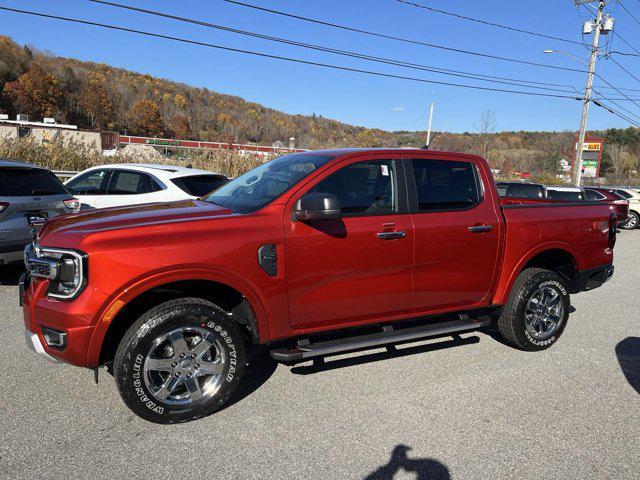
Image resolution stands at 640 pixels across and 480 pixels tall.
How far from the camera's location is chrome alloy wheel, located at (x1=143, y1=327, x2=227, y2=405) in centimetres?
329

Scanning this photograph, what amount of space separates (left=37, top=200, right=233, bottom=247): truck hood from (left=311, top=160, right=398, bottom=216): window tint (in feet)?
2.85

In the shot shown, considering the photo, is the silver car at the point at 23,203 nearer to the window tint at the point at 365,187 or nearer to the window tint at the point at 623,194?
the window tint at the point at 365,187

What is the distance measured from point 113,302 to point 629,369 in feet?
14.8

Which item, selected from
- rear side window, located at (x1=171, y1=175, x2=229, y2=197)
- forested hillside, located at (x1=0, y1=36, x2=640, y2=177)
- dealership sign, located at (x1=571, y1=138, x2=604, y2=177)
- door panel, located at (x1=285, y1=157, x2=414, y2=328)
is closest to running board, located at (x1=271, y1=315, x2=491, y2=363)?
door panel, located at (x1=285, y1=157, x2=414, y2=328)

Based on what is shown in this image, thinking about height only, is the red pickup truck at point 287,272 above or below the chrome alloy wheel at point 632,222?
above

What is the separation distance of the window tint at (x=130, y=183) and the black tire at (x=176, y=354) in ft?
17.2

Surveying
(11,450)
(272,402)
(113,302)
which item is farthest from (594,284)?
(11,450)

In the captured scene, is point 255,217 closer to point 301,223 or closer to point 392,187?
point 301,223

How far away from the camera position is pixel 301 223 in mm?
3621

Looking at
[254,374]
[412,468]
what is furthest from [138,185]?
[412,468]

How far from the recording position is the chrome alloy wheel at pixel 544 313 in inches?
191

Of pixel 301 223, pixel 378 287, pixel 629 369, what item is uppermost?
pixel 301 223

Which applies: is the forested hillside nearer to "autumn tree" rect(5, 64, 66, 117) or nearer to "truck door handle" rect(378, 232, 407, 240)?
"autumn tree" rect(5, 64, 66, 117)

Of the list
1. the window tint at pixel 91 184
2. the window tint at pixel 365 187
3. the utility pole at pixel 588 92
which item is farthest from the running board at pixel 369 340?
the utility pole at pixel 588 92
